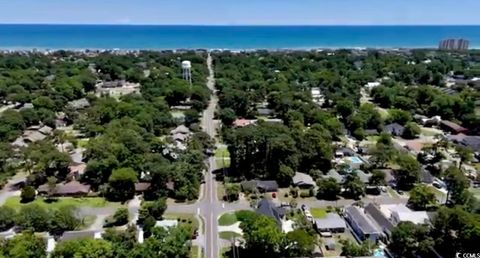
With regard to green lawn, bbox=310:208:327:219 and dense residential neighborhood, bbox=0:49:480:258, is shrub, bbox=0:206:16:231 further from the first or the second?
green lawn, bbox=310:208:327:219

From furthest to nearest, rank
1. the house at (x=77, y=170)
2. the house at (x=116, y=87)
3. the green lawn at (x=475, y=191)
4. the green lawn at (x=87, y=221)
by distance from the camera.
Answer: the house at (x=116, y=87) → the house at (x=77, y=170) → the green lawn at (x=475, y=191) → the green lawn at (x=87, y=221)

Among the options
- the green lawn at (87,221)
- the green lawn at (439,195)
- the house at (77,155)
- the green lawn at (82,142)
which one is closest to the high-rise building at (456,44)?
the green lawn at (439,195)

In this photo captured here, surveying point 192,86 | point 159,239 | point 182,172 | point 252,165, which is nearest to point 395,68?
point 192,86

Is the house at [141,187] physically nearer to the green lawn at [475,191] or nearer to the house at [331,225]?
the house at [331,225]

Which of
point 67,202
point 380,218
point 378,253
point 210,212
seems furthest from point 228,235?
point 67,202

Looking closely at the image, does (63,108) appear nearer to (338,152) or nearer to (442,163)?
(338,152)

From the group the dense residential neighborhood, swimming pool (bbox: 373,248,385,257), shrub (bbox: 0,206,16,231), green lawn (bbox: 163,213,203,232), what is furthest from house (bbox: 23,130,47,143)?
swimming pool (bbox: 373,248,385,257)
